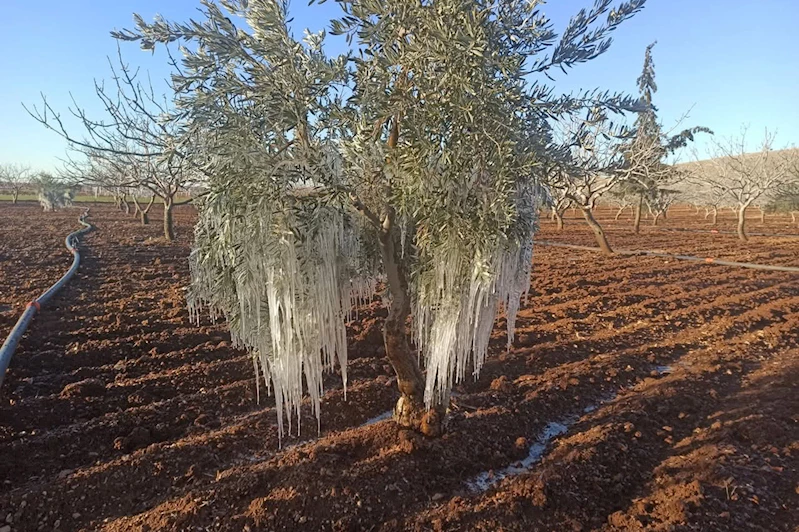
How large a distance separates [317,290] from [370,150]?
3.41 ft

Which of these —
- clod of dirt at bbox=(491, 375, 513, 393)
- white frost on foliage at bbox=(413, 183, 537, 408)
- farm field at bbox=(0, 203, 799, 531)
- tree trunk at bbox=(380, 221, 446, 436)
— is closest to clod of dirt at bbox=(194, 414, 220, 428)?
farm field at bbox=(0, 203, 799, 531)

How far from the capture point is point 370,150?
302 centimetres

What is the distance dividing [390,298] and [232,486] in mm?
1879

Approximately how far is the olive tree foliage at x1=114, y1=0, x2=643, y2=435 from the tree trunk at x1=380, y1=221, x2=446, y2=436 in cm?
43

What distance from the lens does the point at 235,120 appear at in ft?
9.37

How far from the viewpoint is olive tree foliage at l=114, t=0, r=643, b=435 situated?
2834mm

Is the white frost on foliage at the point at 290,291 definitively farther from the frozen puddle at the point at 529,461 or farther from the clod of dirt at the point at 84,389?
the clod of dirt at the point at 84,389

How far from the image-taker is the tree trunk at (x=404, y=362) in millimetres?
3930

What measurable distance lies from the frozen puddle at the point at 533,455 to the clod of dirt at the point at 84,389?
4055 millimetres

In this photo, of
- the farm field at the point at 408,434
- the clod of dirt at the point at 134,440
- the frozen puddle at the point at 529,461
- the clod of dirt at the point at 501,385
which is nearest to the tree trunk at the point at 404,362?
the farm field at the point at 408,434

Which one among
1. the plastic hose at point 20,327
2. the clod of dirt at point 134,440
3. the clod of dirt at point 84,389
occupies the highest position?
the plastic hose at point 20,327

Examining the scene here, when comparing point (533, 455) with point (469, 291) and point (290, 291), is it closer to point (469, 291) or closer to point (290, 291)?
point (469, 291)

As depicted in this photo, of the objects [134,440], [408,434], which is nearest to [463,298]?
[408,434]

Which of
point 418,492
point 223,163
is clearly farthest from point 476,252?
point 418,492
